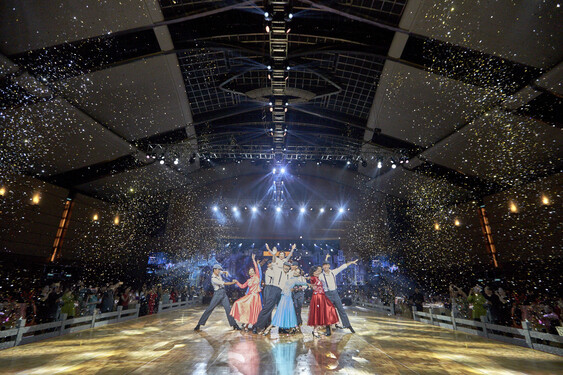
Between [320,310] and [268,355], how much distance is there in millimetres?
1888

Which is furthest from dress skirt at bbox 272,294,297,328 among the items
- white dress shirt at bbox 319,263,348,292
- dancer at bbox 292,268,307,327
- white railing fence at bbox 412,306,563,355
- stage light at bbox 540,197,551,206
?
stage light at bbox 540,197,551,206

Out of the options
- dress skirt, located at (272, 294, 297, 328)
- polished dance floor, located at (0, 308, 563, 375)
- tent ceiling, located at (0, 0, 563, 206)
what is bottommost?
polished dance floor, located at (0, 308, 563, 375)

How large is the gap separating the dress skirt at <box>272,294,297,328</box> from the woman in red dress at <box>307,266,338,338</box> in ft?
1.26

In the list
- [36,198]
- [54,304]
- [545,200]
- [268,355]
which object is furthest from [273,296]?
[36,198]

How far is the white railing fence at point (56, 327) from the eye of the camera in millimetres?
4738

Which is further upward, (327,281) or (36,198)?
(36,198)

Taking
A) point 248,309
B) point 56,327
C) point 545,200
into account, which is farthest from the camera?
point 545,200

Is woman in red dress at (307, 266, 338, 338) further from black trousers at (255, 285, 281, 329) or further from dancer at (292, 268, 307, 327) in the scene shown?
black trousers at (255, 285, 281, 329)

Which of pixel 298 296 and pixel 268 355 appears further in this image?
pixel 298 296

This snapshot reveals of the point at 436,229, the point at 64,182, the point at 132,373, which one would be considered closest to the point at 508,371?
the point at 132,373

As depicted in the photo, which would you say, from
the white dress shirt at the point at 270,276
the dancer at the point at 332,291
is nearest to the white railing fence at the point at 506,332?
the dancer at the point at 332,291

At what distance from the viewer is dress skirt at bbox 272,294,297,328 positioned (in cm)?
577

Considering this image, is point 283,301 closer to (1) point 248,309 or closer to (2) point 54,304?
(1) point 248,309

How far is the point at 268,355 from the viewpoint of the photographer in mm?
4105
